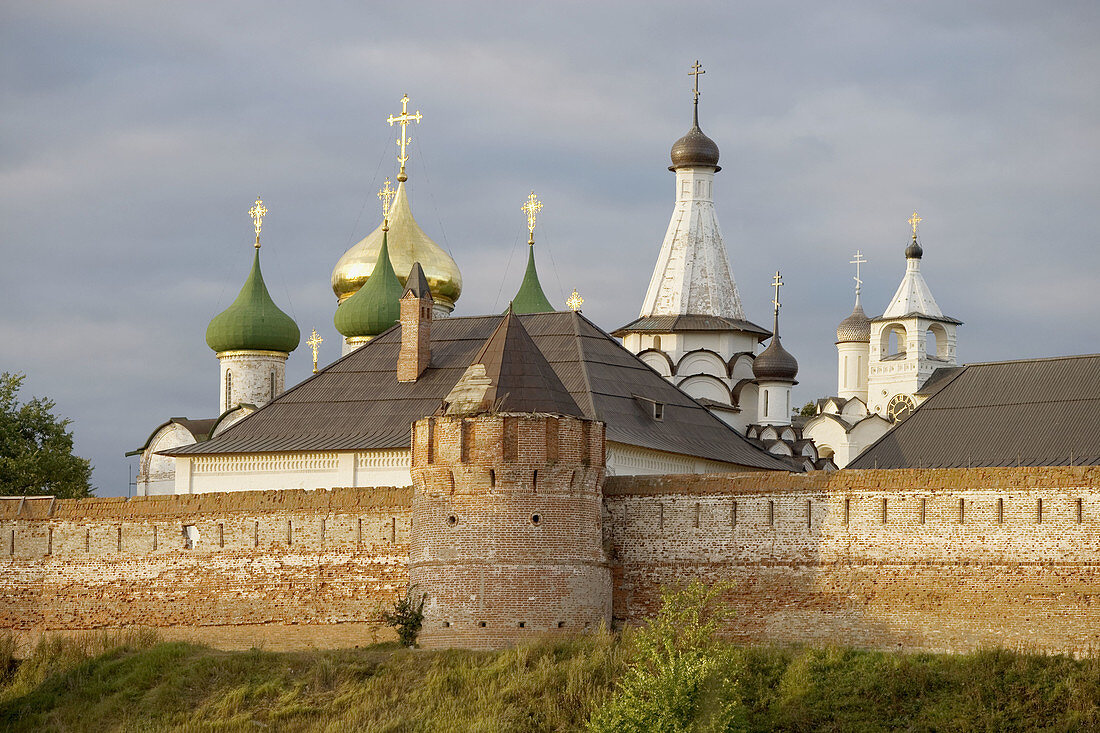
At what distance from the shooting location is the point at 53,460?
4431 cm

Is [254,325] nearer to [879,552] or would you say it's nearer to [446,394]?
[446,394]

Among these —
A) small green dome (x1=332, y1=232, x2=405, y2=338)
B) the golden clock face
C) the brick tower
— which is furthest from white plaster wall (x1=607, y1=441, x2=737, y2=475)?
the golden clock face

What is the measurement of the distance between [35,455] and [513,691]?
20.7 m

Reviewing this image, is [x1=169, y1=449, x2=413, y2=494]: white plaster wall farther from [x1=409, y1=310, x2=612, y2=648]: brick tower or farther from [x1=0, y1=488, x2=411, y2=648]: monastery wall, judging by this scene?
[x1=409, y1=310, x2=612, y2=648]: brick tower

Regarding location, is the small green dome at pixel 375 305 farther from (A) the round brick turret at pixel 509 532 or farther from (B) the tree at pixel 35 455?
(A) the round brick turret at pixel 509 532

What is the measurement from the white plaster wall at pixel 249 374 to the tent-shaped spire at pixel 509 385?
1130 inches

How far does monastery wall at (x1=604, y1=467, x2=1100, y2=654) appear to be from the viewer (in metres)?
27.0

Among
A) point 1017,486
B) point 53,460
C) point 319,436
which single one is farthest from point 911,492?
point 53,460

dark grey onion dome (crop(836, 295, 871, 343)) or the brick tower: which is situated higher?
dark grey onion dome (crop(836, 295, 871, 343))

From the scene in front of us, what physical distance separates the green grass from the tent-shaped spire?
3.49m

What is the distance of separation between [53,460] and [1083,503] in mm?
25266

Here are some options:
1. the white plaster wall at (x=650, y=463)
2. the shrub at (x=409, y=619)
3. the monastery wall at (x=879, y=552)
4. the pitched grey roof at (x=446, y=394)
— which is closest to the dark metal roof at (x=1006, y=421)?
the white plaster wall at (x=650, y=463)

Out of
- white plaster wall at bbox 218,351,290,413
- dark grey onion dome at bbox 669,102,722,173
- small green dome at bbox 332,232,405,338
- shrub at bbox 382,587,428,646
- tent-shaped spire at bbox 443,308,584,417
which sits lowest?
shrub at bbox 382,587,428,646

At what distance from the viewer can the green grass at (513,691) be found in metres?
25.5
